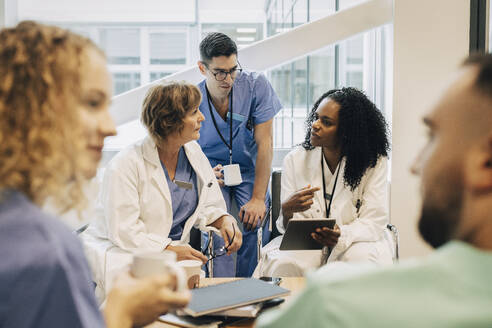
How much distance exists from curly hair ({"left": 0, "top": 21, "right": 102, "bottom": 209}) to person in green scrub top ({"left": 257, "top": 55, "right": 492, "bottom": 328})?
1.28 feet

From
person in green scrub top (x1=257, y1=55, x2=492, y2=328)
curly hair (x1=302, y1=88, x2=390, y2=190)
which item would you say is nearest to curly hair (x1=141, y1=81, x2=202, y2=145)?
curly hair (x1=302, y1=88, x2=390, y2=190)

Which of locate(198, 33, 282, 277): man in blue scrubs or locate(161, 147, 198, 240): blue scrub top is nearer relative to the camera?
locate(161, 147, 198, 240): blue scrub top

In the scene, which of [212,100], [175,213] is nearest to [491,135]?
[175,213]

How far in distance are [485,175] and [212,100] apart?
2.23 metres

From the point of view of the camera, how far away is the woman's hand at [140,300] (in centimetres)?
90

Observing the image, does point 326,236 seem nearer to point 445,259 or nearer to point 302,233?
point 302,233

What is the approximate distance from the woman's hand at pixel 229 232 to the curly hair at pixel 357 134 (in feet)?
2.20

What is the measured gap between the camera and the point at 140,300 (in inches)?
35.9

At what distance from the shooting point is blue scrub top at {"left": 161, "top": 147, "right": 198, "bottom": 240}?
223 cm

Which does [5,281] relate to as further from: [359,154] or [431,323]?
[359,154]

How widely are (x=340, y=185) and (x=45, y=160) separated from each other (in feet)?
6.45

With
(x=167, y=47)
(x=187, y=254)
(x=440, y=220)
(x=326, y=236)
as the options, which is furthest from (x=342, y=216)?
(x=167, y=47)

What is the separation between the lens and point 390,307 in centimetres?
59

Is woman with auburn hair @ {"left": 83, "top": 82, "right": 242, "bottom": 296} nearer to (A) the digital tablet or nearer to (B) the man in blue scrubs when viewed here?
(A) the digital tablet
